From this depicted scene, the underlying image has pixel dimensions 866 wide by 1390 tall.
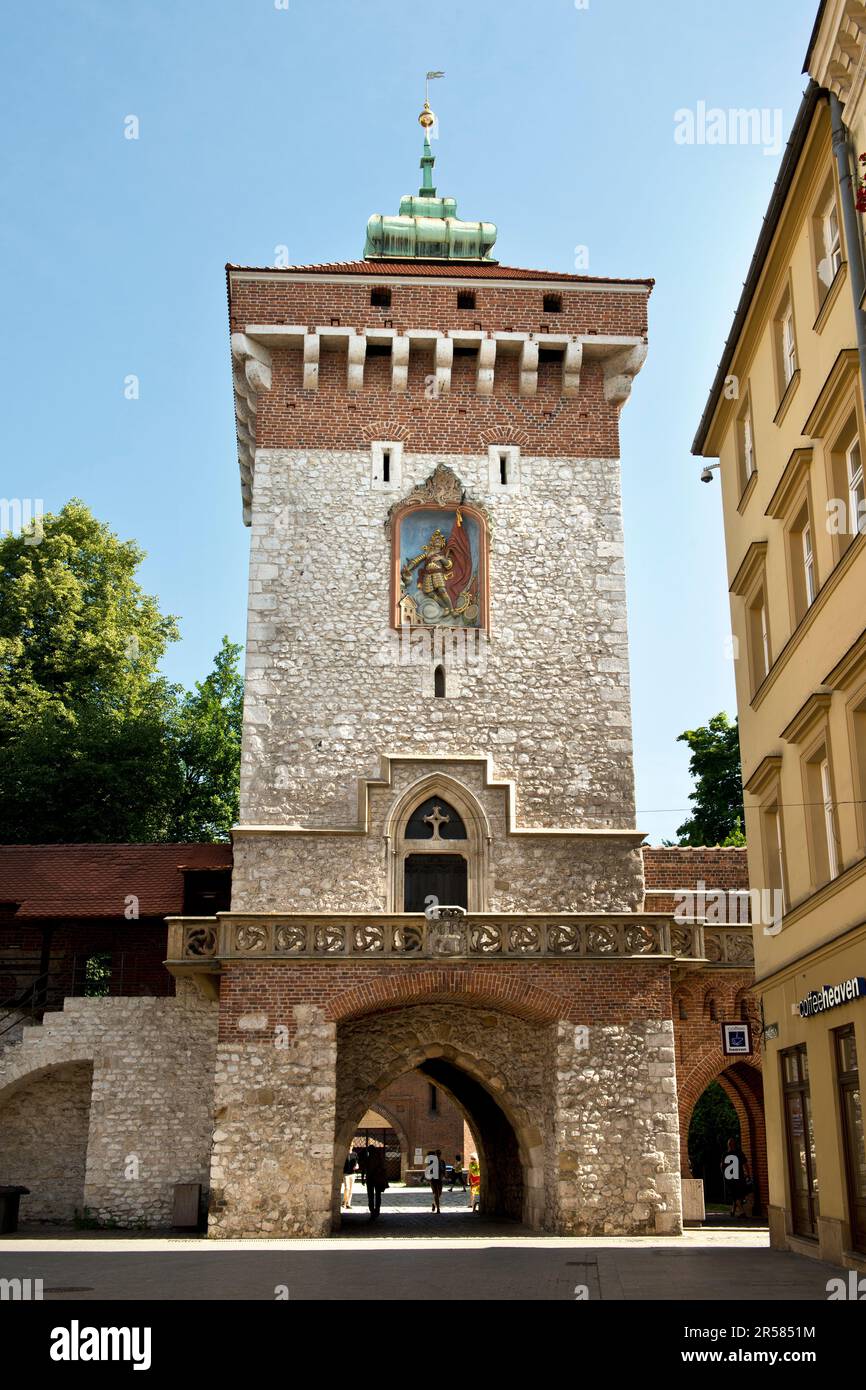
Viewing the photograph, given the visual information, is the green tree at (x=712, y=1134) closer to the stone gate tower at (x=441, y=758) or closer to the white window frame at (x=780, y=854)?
the stone gate tower at (x=441, y=758)

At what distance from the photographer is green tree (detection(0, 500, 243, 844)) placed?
1226 inches

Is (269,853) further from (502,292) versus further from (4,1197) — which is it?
(502,292)

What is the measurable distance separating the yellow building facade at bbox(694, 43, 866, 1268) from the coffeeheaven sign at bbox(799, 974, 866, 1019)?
0.11 feet

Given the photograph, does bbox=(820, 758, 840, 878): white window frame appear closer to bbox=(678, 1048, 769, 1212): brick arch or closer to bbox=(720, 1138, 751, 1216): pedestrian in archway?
bbox=(678, 1048, 769, 1212): brick arch

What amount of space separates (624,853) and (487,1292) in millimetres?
10345

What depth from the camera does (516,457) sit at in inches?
936

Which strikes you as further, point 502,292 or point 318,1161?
point 502,292

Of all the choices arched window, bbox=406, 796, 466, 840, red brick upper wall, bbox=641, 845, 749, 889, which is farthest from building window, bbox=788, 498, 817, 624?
red brick upper wall, bbox=641, 845, 749, 889

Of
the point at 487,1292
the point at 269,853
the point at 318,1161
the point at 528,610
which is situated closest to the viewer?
the point at 487,1292

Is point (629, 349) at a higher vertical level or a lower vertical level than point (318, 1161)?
higher

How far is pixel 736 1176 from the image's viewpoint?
24.7 metres

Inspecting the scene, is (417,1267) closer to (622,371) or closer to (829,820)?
(829,820)
